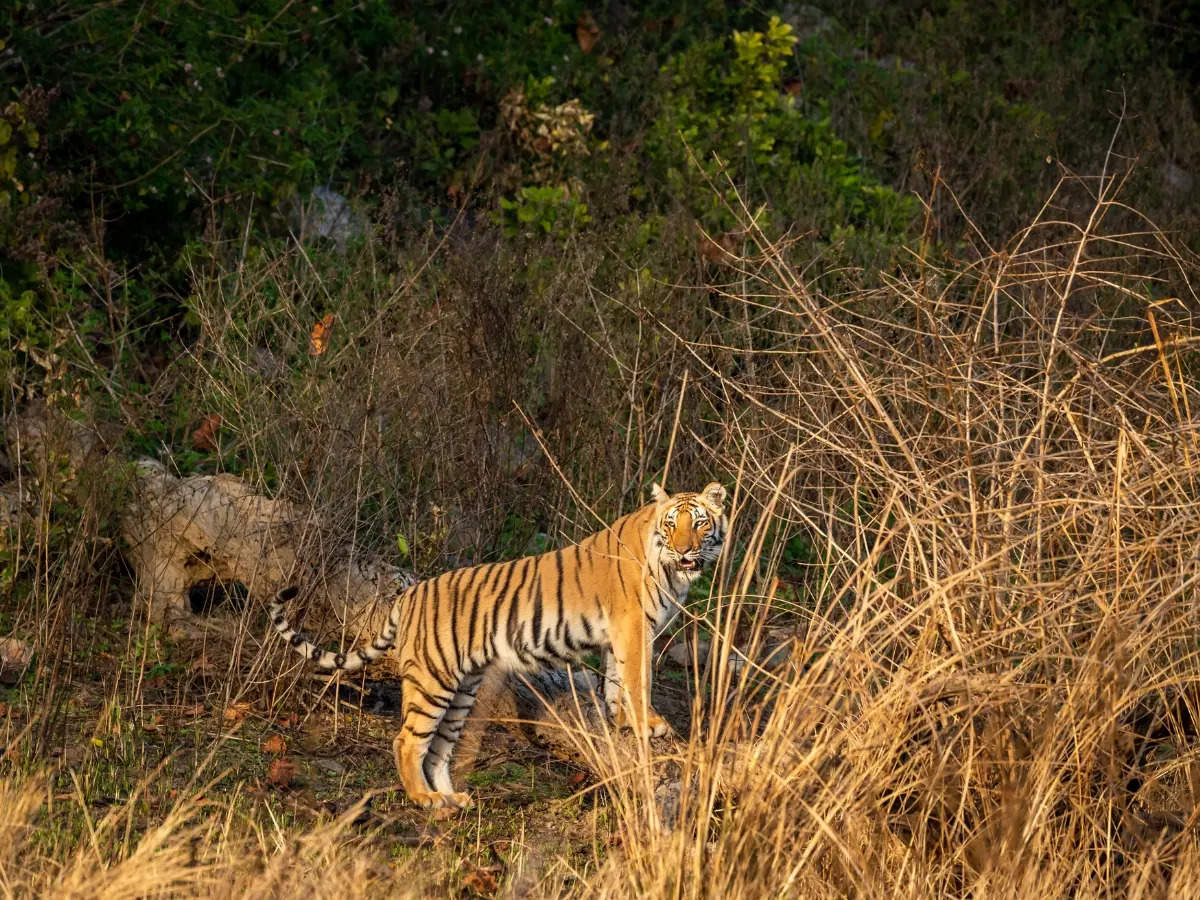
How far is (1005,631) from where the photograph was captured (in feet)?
12.8

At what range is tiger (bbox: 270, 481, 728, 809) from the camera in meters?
5.82

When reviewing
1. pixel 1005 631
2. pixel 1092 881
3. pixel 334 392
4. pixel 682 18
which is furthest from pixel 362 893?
pixel 682 18

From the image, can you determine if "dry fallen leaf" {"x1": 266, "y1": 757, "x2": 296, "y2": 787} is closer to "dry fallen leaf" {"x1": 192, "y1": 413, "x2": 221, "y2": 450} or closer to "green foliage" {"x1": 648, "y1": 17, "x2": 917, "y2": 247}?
"dry fallen leaf" {"x1": 192, "y1": 413, "x2": 221, "y2": 450}

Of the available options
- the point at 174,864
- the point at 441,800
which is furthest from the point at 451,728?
the point at 174,864

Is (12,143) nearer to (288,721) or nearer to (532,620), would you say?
(288,721)

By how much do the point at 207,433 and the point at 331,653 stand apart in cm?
196

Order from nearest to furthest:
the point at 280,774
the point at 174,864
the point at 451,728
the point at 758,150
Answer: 1. the point at 174,864
2. the point at 280,774
3. the point at 451,728
4. the point at 758,150

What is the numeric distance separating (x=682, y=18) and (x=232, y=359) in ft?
23.0

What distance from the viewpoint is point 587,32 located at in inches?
494

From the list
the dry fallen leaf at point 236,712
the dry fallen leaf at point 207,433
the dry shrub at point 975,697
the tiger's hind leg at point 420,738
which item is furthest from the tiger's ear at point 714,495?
the dry fallen leaf at point 207,433

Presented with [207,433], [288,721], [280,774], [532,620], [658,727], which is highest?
[532,620]

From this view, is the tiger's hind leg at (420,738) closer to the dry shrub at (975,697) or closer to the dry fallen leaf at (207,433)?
the dry shrub at (975,697)

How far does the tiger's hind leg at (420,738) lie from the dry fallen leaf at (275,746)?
405mm

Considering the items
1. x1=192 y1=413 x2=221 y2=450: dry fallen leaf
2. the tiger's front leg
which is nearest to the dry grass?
the tiger's front leg
